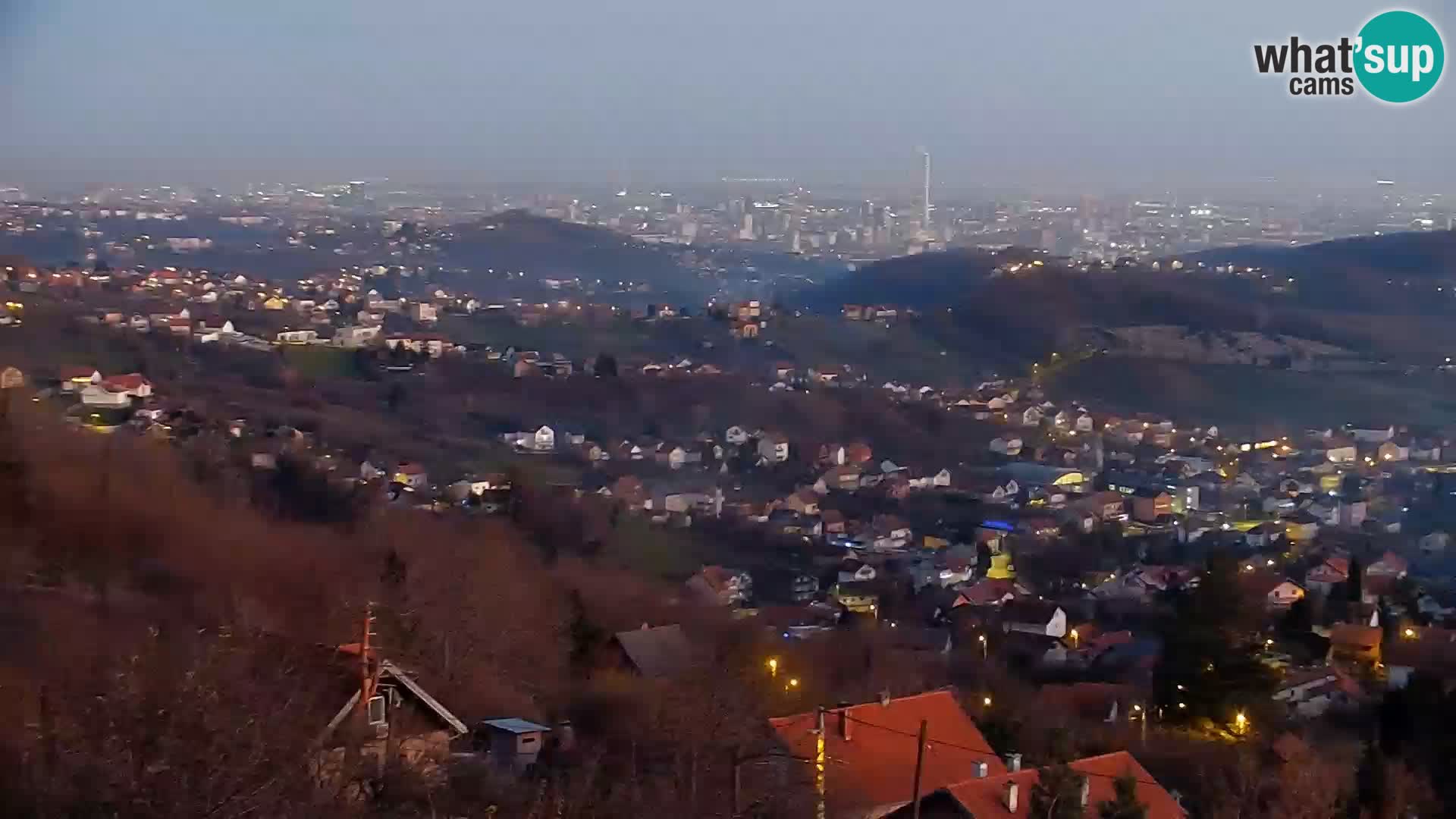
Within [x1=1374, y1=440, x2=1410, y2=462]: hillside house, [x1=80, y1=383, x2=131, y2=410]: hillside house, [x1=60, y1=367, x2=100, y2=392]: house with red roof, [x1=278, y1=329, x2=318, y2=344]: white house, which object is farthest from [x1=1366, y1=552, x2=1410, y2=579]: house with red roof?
[x1=278, y1=329, x2=318, y2=344]: white house

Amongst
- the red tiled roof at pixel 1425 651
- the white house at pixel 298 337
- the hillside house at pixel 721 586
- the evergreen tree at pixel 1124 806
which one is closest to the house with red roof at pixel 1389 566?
the red tiled roof at pixel 1425 651

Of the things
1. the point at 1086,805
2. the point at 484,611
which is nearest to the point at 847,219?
the point at 484,611

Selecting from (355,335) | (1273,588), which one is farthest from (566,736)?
(355,335)

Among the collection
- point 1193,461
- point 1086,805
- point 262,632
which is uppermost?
point 262,632

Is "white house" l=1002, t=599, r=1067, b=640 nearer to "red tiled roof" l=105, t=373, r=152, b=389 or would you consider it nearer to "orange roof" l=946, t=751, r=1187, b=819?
"orange roof" l=946, t=751, r=1187, b=819

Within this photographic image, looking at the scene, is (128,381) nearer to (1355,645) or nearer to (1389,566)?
(1355,645)

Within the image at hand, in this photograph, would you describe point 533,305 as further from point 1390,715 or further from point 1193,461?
point 1390,715

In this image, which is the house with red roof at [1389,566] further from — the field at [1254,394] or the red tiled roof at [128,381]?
the red tiled roof at [128,381]
